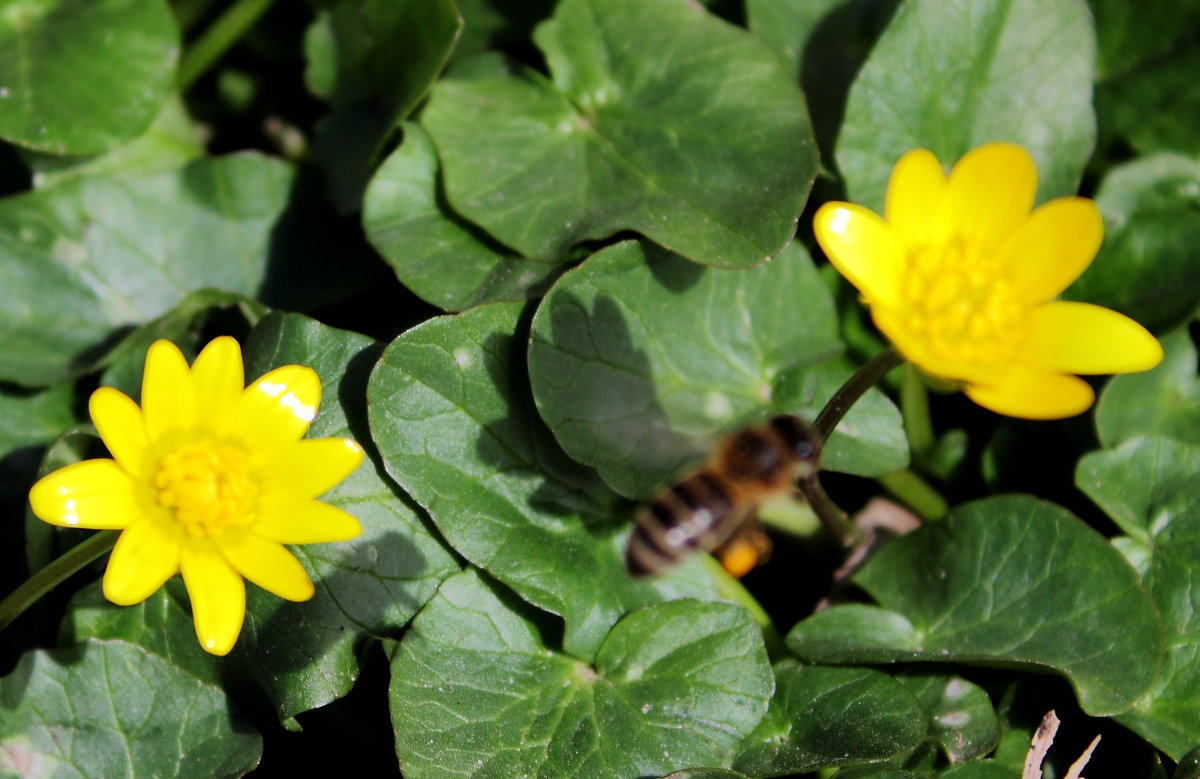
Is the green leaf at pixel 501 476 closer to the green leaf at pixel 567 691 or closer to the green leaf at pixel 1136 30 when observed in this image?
the green leaf at pixel 567 691

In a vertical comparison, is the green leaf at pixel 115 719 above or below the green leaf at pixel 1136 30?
below

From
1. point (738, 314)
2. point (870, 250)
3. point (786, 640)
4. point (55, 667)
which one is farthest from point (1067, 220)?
point (55, 667)

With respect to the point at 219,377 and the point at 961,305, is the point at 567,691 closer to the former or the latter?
the point at 219,377

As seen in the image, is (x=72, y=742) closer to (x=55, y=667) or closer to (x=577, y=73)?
(x=55, y=667)

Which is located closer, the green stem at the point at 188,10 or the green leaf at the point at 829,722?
the green leaf at the point at 829,722

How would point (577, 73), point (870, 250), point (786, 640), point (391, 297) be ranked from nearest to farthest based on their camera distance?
point (870, 250)
point (786, 640)
point (577, 73)
point (391, 297)

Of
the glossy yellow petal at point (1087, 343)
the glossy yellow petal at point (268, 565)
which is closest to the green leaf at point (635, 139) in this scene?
the glossy yellow petal at point (1087, 343)
